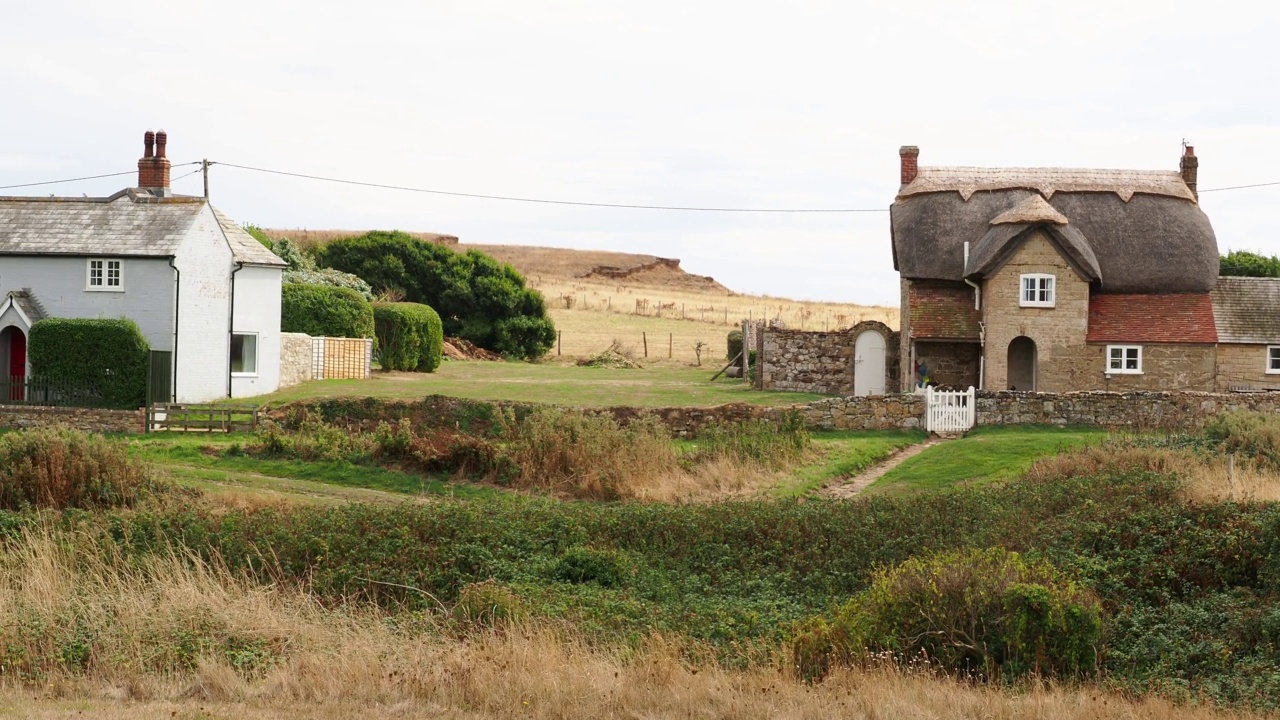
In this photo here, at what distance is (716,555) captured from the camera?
15.8 metres

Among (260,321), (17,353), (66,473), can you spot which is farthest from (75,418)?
(66,473)

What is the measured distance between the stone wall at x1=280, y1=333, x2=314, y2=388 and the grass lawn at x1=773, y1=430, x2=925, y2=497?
1762cm

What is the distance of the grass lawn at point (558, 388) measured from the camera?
34.7 m

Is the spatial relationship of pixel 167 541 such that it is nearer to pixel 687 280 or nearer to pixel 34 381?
pixel 34 381

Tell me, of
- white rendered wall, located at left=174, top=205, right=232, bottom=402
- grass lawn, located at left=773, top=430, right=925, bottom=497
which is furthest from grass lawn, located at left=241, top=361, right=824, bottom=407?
grass lawn, located at left=773, top=430, right=925, bottom=497

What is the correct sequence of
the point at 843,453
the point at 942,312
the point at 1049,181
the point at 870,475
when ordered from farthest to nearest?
the point at 1049,181, the point at 942,312, the point at 843,453, the point at 870,475

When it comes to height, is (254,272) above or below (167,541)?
above

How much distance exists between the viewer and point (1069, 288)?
35469 millimetres

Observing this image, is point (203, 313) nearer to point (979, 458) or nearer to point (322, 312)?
point (322, 312)

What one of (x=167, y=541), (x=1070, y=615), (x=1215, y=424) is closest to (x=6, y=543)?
(x=167, y=541)

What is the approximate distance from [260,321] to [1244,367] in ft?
88.9

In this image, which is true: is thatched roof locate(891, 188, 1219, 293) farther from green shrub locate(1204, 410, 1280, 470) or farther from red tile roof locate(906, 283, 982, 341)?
green shrub locate(1204, 410, 1280, 470)

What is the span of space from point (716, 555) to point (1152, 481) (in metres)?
6.81

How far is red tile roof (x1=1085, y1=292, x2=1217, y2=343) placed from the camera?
35.4 meters
